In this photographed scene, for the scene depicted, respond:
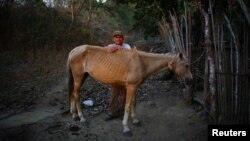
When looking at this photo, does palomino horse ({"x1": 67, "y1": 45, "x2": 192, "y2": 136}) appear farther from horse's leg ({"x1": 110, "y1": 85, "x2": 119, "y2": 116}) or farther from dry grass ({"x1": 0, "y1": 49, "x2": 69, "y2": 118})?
dry grass ({"x1": 0, "y1": 49, "x2": 69, "y2": 118})

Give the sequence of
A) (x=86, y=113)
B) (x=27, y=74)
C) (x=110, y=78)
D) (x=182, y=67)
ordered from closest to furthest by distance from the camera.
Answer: (x=182, y=67) < (x=110, y=78) < (x=86, y=113) < (x=27, y=74)

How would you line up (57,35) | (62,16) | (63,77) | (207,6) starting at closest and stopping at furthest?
(207,6) < (63,77) < (57,35) < (62,16)

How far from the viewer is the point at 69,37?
14078 millimetres

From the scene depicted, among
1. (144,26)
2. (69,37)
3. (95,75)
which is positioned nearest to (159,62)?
(95,75)

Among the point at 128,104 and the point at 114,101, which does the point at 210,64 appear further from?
the point at 114,101

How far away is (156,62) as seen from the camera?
21.1 feet

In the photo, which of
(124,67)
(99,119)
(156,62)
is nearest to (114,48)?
(124,67)

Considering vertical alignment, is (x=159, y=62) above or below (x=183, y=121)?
above

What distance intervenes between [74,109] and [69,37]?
733 centimetres

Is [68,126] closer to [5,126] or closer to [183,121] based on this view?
[5,126]

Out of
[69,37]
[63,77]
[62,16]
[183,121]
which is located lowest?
[183,121]

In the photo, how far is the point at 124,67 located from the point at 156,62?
63 centimetres

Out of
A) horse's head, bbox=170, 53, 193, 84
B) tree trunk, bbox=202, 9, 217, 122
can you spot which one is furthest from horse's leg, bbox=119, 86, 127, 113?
tree trunk, bbox=202, 9, 217, 122

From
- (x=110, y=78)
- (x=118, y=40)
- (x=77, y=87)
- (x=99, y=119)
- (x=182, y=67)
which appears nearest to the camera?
(x=182, y=67)
